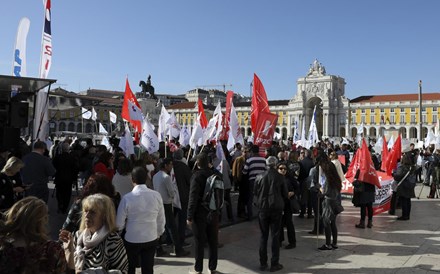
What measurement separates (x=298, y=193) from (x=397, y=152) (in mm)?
3519

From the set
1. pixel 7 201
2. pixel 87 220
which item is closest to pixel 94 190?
pixel 87 220

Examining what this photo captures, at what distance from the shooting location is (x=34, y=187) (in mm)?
6480

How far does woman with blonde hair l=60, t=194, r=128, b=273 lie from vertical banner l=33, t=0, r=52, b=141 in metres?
5.60

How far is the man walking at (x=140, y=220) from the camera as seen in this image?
383cm

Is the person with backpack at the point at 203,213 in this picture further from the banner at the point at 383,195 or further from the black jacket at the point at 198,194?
the banner at the point at 383,195

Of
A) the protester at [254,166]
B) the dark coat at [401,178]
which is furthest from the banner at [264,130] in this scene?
the dark coat at [401,178]

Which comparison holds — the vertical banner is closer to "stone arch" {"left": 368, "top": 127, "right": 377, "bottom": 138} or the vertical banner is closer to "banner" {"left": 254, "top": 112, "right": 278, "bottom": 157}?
"banner" {"left": 254, "top": 112, "right": 278, "bottom": 157}

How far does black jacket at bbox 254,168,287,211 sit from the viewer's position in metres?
5.30

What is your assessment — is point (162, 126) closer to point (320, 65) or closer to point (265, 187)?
point (265, 187)

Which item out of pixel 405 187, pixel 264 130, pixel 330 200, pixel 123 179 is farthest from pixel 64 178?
pixel 405 187

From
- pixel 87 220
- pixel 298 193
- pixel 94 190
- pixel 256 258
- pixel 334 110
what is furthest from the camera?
pixel 334 110

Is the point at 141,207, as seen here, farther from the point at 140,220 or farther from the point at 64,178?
the point at 64,178

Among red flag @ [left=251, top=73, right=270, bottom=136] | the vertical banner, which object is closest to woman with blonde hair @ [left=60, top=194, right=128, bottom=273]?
the vertical banner

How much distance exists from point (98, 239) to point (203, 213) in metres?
2.20
